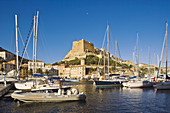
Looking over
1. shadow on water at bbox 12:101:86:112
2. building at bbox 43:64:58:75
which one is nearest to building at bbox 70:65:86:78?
building at bbox 43:64:58:75

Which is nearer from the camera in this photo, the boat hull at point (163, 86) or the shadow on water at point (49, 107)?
the shadow on water at point (49, 107)

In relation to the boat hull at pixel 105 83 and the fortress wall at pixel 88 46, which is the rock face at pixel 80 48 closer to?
the fortress wall at pixel 88 46

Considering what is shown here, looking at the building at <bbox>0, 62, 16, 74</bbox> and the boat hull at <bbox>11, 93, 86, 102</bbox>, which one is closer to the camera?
the boat hull at <bbox>11, 93, 86, 102</bbox>

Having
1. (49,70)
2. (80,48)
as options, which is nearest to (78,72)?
(49,70)

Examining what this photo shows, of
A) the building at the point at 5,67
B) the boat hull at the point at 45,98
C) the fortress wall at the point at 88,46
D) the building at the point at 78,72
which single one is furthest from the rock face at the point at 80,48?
the boat hull at the point at 45,98

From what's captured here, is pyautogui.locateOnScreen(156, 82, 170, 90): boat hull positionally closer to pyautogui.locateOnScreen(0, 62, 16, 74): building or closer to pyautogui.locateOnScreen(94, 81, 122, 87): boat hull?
pyautogui.locateOnScreen(94, 81, 122, 87): boat hull

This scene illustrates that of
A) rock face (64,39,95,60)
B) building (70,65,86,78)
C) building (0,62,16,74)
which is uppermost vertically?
rock face (64,39,95,60)

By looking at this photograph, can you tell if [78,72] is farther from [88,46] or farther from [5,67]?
[5,67]

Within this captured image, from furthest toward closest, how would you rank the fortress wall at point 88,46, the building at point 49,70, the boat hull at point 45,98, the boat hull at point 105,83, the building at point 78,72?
the fortress wall at point 88,46, the building at point 78,72, the building at point 49,70, the boat hull at point 105,83, the boat hull at point 45,98

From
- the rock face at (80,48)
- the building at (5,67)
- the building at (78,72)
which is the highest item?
the rock face at (80,48)

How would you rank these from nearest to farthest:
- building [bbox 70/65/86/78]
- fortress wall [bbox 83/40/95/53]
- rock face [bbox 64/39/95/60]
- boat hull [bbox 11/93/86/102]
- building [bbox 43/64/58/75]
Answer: boat hull [bbox 11/93/86/102] < building [bbox 43/64/58/75] < building [bbox 70/65/86/78] < rock face [bbox 64/39/95/60] < fortress wall [bbox 83/40/95/53]

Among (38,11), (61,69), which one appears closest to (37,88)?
(38,11)

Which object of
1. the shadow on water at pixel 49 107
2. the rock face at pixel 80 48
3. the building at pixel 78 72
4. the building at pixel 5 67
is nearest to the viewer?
the shadow on water at pixel 49 107

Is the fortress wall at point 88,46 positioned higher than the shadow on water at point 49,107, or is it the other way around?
the fortress wall at point 88,46
